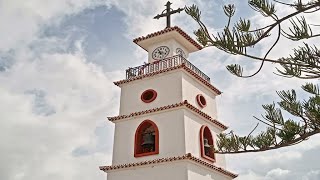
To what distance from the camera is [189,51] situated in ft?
57.7

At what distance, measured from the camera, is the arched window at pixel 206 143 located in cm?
1433

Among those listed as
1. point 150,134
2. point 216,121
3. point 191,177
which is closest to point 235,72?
point 191,177

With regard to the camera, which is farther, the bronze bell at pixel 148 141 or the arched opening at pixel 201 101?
the arched opening at pixel 201 101

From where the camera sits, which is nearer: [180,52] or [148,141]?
[148,141]

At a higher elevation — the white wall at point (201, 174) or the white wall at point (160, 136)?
the white wall at point (160, 136)

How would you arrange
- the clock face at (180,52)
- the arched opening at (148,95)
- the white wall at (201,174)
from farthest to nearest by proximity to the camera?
the clock face at (180,52), the arched opening at (148,95), the white wall at (201,174)

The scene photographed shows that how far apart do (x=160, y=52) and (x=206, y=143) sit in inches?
170

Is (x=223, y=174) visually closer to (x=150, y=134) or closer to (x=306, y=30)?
(x=150, y=134)

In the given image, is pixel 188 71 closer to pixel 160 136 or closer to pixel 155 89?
pixel 155 89

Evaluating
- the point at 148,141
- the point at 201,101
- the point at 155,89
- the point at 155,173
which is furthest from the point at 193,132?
the point at 155,89

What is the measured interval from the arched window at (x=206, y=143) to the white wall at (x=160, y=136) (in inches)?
47.9

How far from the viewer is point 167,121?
14156 millimetres

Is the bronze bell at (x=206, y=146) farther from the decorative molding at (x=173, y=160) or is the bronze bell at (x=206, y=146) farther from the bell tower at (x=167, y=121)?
the decorative molding at (x=173, y=160)

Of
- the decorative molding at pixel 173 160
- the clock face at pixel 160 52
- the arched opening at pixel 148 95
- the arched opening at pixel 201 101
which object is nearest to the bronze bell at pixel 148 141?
the decorative molding at pixel 173 160
